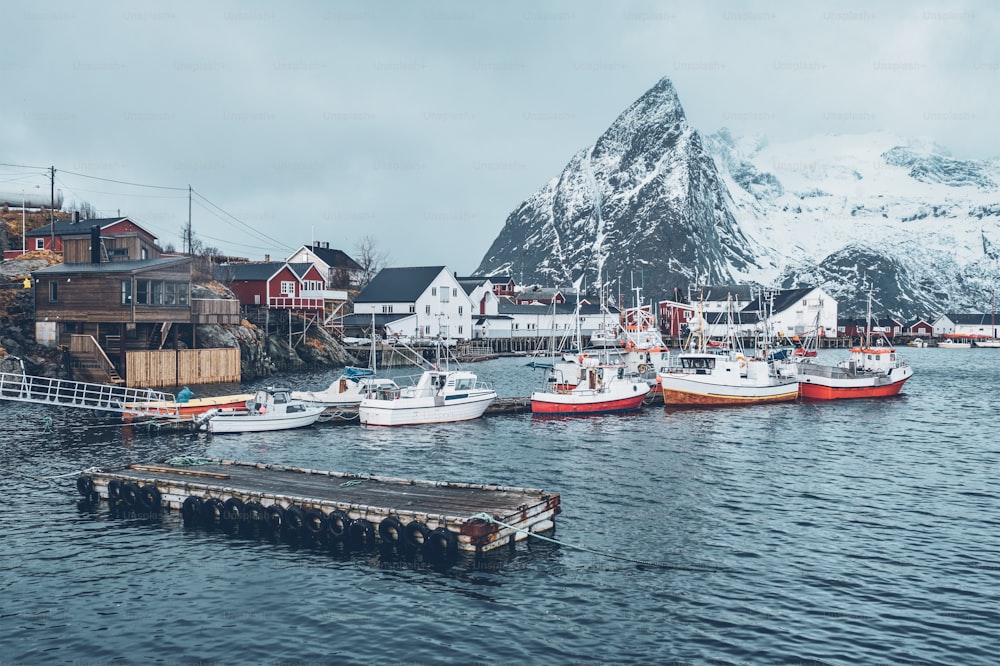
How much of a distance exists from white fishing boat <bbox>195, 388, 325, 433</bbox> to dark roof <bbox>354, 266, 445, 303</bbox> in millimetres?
61962

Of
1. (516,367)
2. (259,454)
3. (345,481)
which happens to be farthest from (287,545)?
(516,367)

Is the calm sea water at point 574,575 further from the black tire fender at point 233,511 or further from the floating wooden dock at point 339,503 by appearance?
the black tire fender at point 233,511

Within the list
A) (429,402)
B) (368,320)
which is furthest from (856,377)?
(368,320)

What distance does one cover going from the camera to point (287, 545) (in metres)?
25.3

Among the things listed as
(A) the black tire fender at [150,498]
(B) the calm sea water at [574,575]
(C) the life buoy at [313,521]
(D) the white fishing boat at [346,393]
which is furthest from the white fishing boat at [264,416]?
(C) the life buoy at [313,521]

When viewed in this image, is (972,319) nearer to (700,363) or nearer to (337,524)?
(700,363)

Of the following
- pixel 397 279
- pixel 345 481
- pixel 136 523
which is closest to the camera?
pixel 136 523

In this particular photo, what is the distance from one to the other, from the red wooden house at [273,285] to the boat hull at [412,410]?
46.8 m

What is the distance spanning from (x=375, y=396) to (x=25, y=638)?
110 feet

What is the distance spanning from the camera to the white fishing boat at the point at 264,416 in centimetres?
4541

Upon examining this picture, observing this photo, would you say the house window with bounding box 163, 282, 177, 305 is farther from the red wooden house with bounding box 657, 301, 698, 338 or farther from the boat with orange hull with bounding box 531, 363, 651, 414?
the red wooden house with bounding box 657, 301, 698, 338

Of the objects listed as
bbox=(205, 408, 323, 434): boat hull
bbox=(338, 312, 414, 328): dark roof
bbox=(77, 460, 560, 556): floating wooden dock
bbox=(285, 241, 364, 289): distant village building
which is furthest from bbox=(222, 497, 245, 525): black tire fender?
bbox=(285, 241, 364, 289): distant village building

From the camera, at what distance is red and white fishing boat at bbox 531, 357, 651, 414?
56.3 m

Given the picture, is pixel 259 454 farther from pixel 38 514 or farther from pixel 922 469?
pixel 922 469
